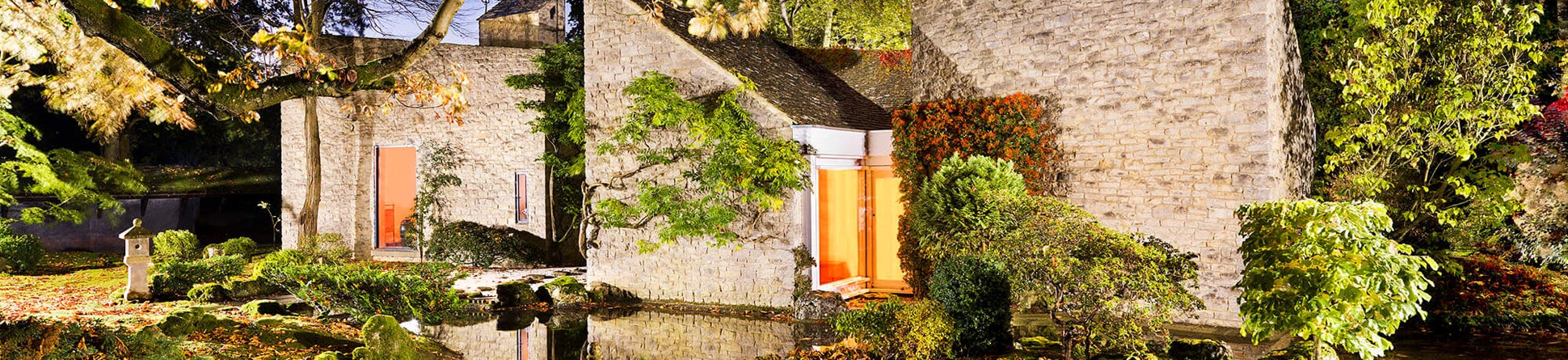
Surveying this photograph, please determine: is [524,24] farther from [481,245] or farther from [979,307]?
[979,307]

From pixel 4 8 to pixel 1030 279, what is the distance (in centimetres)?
752

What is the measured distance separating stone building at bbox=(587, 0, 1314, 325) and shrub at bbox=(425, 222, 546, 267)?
4441mm

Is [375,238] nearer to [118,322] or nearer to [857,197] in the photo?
[118,322]

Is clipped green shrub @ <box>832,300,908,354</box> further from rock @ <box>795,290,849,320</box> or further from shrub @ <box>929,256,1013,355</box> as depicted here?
rock @ <box>795,290,849,320</box>

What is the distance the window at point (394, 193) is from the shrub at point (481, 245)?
1.25 metres

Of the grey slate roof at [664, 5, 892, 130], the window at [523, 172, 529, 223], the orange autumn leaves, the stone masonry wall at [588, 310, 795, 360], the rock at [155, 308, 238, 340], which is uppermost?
the grey slate roof at [664, 5, 892, 130]

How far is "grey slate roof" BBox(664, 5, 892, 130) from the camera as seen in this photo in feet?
38.9

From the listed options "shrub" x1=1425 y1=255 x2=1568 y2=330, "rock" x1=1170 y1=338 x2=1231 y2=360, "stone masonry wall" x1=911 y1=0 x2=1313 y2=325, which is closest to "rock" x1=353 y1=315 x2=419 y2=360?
"rock" x1=1170 y1=338 x2=1231 y2=360

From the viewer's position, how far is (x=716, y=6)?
21.6ft

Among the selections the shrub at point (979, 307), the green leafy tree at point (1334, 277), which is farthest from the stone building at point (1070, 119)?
the green leafy tree at point (1334, 277)

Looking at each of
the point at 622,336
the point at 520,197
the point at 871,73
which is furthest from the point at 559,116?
the point at 622,336

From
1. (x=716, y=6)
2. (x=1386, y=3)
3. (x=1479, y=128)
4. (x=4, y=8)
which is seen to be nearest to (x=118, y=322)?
(x=4, y=8)

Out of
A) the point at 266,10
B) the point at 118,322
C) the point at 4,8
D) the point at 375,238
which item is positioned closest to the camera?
the point at 4,8

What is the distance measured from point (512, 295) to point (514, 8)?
738 centimetres
